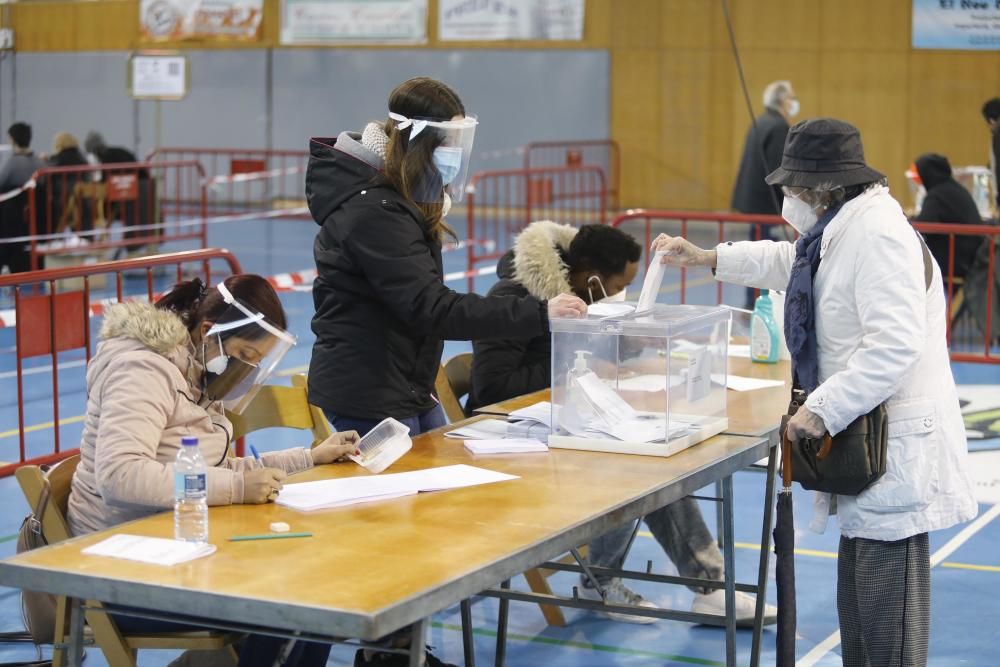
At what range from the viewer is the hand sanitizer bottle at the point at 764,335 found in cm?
523

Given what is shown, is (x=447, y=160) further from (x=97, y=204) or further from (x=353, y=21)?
(x=353, y=21)

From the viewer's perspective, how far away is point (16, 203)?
12641 millimetres

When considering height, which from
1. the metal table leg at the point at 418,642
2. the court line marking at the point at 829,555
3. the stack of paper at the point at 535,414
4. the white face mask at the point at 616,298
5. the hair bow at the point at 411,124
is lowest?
the court line marking at the point at 829,555

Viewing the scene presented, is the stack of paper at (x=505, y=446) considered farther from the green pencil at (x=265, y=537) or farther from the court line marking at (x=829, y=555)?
the court line marking at (x=829, y=555)

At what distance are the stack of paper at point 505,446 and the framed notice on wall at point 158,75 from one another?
13.5m

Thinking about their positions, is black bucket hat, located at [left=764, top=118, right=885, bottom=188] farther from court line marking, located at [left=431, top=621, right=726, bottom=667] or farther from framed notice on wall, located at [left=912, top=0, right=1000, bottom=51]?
framed notice on wall, located at [left=912, top=0, right=1000, bottom=51]

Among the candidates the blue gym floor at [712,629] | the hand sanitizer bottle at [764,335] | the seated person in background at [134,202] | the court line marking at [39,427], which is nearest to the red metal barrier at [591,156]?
the seated person in background at [134,202]

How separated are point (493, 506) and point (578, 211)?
14.9 metres

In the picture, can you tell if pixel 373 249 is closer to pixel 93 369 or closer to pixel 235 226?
pixel 93 369

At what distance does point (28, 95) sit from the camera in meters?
23.4

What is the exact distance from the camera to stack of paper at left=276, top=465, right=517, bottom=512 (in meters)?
3.20

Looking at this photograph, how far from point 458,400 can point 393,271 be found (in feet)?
4.56

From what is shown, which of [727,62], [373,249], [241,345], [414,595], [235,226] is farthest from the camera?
[235,226]

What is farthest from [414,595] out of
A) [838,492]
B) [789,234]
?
[789,234]
